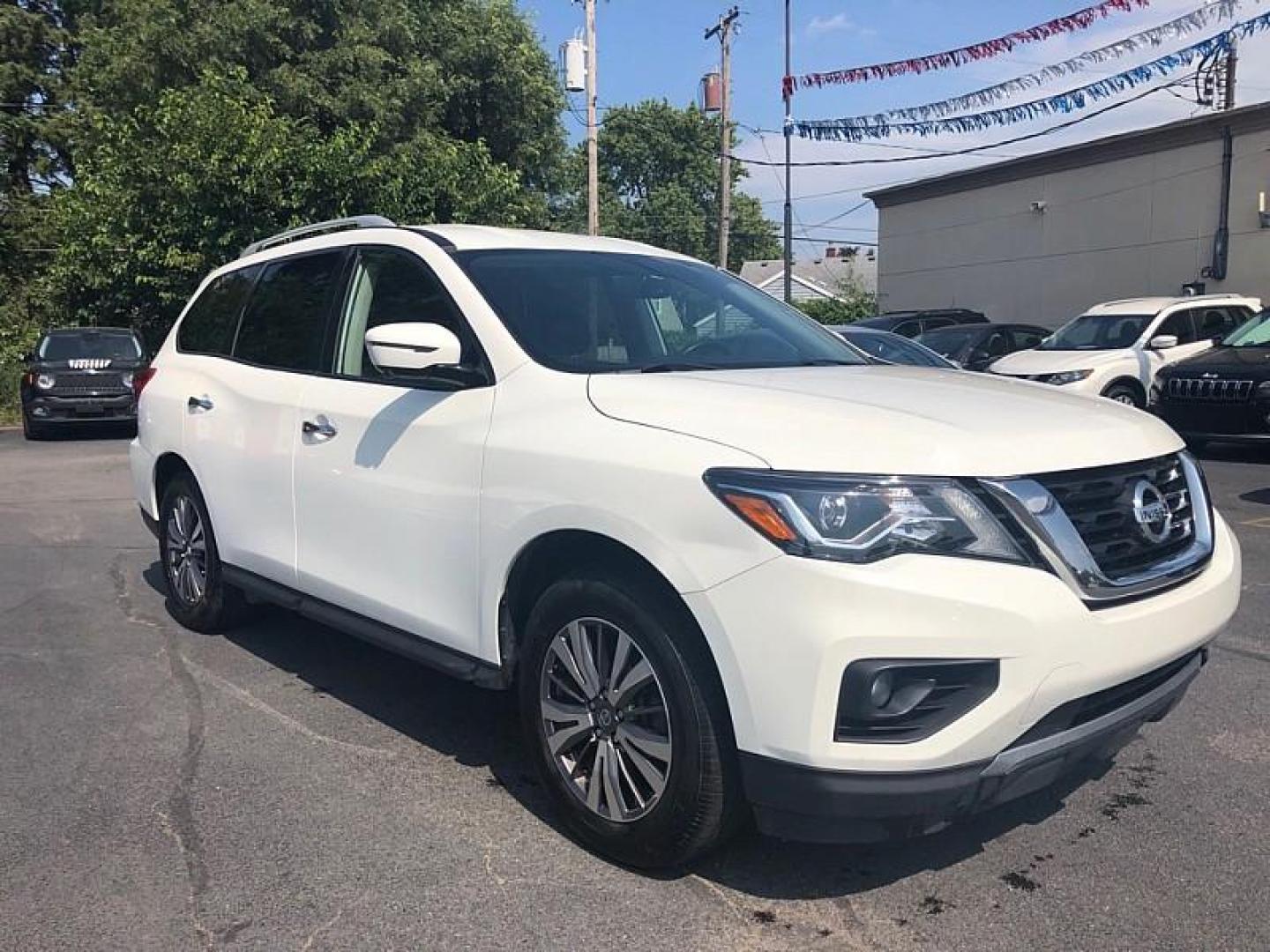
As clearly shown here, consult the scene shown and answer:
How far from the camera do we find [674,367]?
3.61 metres

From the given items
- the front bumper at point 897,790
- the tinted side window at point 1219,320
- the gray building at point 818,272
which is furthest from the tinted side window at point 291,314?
the gray building at point 818,272

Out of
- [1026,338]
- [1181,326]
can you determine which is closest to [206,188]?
[1026,338]

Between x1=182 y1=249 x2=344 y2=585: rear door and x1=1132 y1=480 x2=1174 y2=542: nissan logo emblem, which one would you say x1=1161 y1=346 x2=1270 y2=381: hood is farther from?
x1=182 y1=249 x2=344 y2=585: rear door

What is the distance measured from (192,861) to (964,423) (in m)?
2.51

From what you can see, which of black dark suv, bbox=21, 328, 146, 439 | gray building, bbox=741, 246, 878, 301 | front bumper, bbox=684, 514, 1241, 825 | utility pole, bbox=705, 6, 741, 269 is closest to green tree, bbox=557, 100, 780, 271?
gray building, bbox=741, 246, 878, 301

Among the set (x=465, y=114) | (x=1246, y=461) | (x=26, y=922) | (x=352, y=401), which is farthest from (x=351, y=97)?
(x=26, y=922)

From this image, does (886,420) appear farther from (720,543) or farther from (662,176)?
(662,176)

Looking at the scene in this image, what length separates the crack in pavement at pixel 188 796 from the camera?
3061mm

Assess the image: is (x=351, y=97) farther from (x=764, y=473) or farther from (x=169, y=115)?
(x=764, y=473)

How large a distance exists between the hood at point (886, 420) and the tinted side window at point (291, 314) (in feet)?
5.60

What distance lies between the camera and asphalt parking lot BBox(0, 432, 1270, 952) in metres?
2.86

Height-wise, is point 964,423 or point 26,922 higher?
point 964,423

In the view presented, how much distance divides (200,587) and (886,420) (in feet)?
12.7

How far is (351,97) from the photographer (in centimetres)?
2206
